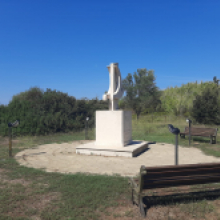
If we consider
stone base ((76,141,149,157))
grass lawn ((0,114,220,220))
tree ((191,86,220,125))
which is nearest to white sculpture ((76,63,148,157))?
stone base ((76,141,149,157))

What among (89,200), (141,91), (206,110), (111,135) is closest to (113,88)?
(111,135)

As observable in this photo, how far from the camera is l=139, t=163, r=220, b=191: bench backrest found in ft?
11.0

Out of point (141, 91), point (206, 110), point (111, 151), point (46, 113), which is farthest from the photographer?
point (141, 91)

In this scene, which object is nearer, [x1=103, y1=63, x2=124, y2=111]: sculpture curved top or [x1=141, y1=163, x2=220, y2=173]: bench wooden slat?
[x1=141, y1=163, x2=220, y2=173]: bench wooden slat

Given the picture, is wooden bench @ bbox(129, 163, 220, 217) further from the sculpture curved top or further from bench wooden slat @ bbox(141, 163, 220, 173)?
the sculpture curved top

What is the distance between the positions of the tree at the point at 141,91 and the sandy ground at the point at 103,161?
2164 centimetres

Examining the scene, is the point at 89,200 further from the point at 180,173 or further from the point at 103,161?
the point at 103,161

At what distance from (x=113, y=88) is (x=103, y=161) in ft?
10.3

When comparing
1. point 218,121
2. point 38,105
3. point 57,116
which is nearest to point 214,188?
point 57,116

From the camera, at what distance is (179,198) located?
384 cm

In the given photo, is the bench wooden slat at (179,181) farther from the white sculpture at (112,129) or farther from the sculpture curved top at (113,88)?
the sculpture curved top at (113,88)

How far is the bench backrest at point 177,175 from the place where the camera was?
3.37 metres

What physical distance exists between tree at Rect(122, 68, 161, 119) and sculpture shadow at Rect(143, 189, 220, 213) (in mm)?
26236

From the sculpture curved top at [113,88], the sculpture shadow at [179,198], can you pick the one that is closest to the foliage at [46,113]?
the sculpture curved top at [113,88]
